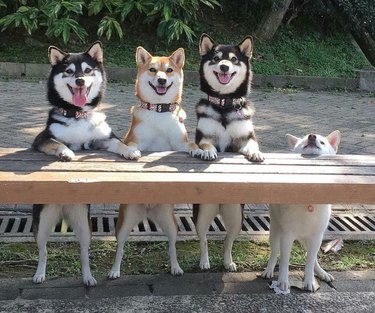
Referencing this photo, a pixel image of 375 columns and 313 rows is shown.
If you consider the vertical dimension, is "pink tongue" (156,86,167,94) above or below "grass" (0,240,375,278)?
above

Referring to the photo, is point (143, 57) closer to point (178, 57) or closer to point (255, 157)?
point (178, 57)

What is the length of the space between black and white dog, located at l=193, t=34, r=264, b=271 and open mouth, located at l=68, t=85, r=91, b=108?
0.79 metres

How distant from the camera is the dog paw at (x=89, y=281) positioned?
3.14 m

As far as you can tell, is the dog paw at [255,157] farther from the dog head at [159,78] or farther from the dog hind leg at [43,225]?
the dog hind leg at [43,225]

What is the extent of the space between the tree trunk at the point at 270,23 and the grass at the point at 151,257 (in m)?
10.1

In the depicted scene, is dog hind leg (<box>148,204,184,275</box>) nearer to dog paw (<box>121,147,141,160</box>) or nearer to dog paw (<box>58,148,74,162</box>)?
dog paw (<box>121,147,141,160</box>)

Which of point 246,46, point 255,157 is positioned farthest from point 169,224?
point 246,46

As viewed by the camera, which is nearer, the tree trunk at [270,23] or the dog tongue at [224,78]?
the dog tongue at [224,78]

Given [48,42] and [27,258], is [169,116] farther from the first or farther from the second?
[48,42]

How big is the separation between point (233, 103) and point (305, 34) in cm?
1123

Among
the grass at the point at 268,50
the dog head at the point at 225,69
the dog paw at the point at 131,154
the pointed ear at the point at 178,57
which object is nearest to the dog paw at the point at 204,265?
the dog paw at the point at 131,154

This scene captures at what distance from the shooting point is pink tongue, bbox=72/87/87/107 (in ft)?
10.6

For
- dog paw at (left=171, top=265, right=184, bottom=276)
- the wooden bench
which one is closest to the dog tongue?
the wooden bench

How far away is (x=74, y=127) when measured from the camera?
326cm
